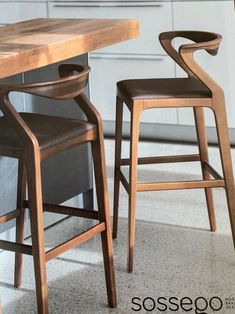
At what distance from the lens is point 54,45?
2.67 m

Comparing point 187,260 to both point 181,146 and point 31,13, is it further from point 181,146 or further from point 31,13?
point 31,13

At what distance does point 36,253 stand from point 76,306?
1.53 feet

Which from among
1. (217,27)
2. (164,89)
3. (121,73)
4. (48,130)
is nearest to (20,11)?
(121,73)

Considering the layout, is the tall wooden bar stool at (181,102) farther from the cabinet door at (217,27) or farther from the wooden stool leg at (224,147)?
the cabinet door at (217,27)

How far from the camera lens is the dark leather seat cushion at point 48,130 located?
253 cm

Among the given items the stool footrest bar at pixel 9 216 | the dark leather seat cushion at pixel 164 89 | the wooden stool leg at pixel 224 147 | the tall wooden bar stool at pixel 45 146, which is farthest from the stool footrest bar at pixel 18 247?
the wooden stool leg at pixel 224 147

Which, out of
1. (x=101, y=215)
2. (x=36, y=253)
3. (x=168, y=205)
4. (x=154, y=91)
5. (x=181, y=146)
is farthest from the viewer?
(x=181, y=146)

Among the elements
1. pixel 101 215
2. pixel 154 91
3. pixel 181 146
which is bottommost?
pixel 181 146

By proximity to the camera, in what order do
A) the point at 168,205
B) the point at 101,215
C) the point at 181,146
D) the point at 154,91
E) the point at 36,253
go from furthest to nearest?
the point at 181,146 → the point at 168,205 → the point at 154,91 → the point at 101,215 → the point at 36,253

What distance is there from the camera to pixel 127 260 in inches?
124

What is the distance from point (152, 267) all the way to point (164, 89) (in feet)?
2.40

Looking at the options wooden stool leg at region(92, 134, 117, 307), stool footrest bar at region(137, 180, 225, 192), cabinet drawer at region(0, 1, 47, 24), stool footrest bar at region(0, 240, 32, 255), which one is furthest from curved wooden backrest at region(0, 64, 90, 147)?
cabinet drawer at region(0, 1, 47, 24)

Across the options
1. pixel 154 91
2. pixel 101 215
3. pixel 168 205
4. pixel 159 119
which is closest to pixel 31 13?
pixel 159 119

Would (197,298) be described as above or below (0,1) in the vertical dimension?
below
